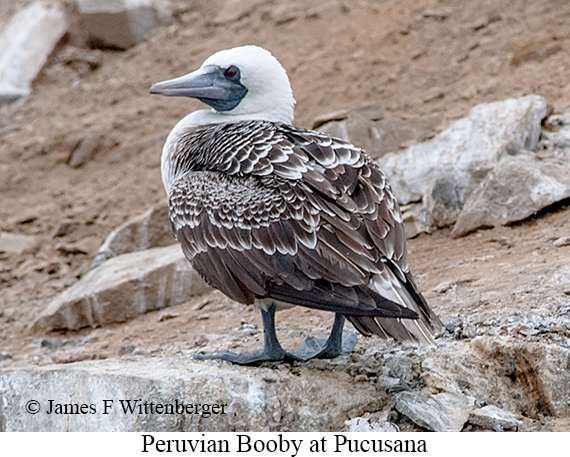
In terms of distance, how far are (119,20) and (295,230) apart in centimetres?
1185

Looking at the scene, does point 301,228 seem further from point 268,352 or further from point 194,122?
point 194,122

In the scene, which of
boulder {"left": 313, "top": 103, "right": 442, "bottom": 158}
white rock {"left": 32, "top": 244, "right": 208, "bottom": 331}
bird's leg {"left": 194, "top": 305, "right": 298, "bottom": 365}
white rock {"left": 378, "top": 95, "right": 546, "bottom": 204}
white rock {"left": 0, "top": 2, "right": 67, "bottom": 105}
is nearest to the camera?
bird's leg {"left": 194, "top": 305, "right": 298, "bottom": 365}

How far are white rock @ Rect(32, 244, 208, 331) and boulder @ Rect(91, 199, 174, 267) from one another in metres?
0.83

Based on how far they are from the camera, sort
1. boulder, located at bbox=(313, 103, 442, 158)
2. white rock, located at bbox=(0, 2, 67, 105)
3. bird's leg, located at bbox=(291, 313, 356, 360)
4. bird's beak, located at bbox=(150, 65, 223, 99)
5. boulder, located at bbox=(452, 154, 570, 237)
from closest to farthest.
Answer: bird's leg, located at bbox=(291, 313, 356, 360) → bird's beak, located at bbox=(150, 65, 223, 99) → boulder, located at bbox=(452, 154, 570, 237) → boulder, located at bbox=(313, 103, 442, 158) → white rock, located at bbox=(0, 2, 67, 105)

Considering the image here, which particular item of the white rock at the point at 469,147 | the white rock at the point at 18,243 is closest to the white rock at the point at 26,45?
the white rock at the point at 18,243

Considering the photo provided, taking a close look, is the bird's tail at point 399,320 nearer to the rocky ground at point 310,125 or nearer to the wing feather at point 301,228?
the wing feather at point 301,228

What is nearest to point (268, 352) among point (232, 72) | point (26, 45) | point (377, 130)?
point (232, 72)

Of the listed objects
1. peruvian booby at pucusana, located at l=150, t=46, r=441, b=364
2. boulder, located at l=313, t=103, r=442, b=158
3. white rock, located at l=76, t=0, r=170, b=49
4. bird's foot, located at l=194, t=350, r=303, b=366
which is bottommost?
boulder, located at l=313, t=103, r=442, b=158

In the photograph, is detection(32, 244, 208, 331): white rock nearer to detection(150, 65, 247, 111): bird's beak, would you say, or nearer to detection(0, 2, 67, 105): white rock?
detection(150, 65, 247, 111): bird's beak

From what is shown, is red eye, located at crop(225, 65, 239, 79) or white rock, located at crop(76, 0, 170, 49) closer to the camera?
red eye, located at crop(225, 65, 239, 79)

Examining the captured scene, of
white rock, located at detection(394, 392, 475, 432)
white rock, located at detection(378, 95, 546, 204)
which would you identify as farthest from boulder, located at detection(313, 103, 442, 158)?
white rock, located at detection(394, 392, 475, 432)

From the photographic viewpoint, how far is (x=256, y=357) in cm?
612

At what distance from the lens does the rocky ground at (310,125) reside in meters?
5.68

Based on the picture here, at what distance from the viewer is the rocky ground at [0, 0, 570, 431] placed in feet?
18.6
